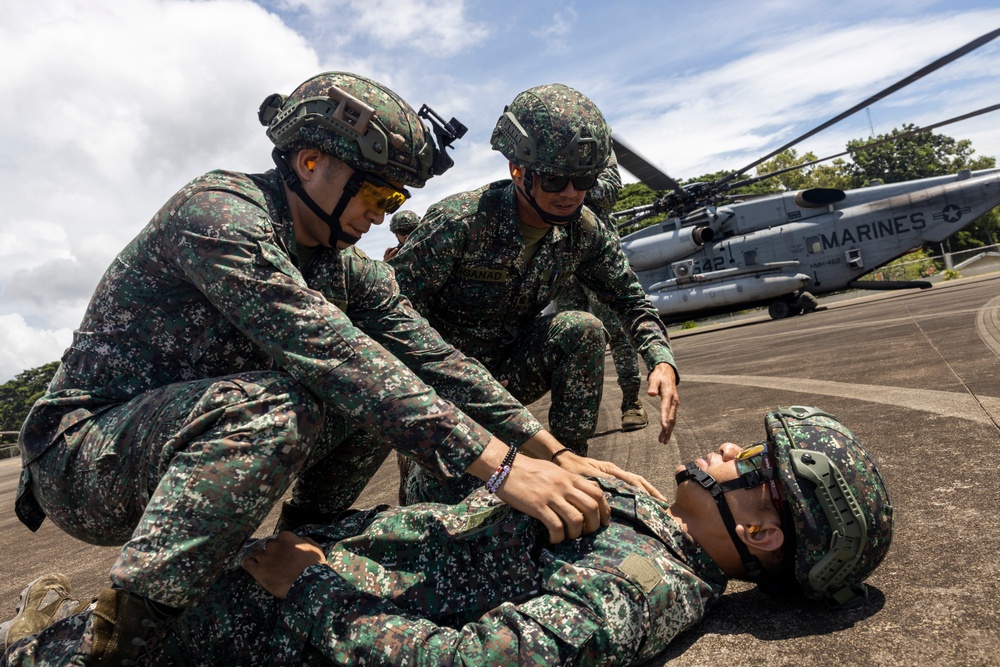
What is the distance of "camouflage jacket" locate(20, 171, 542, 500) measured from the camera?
2031mm

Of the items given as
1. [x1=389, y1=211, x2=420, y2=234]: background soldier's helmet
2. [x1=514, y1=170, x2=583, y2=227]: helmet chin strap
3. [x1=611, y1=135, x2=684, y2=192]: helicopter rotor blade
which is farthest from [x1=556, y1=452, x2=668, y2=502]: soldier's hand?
[x1=611, y1=135, x2=684, y2=192]: helicopter rotor blade

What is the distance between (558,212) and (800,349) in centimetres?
632

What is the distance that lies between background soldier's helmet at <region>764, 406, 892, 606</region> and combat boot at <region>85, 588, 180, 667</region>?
5.88 feet

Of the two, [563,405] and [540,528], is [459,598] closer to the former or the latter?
[540,528]

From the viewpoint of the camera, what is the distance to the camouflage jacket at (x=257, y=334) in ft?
6.66

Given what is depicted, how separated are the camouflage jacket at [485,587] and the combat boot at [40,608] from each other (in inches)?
35.5

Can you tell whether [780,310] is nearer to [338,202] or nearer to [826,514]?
[826,514]

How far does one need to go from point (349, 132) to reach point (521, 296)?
1779mm

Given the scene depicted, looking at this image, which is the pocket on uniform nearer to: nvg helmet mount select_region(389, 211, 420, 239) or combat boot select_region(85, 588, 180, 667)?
combat boot select_region(85, 588, 180, 667)

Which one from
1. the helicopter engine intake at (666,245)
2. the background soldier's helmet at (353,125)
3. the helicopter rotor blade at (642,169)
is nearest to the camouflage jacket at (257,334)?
the background soldier's helmet at (353,125)

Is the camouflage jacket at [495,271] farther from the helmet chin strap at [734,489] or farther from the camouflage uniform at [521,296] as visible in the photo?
the helmet chin strap at [734,489]

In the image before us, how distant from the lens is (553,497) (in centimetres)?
202

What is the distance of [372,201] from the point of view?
2.66m

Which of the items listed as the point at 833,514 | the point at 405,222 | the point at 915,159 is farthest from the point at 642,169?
the point at 915,159
